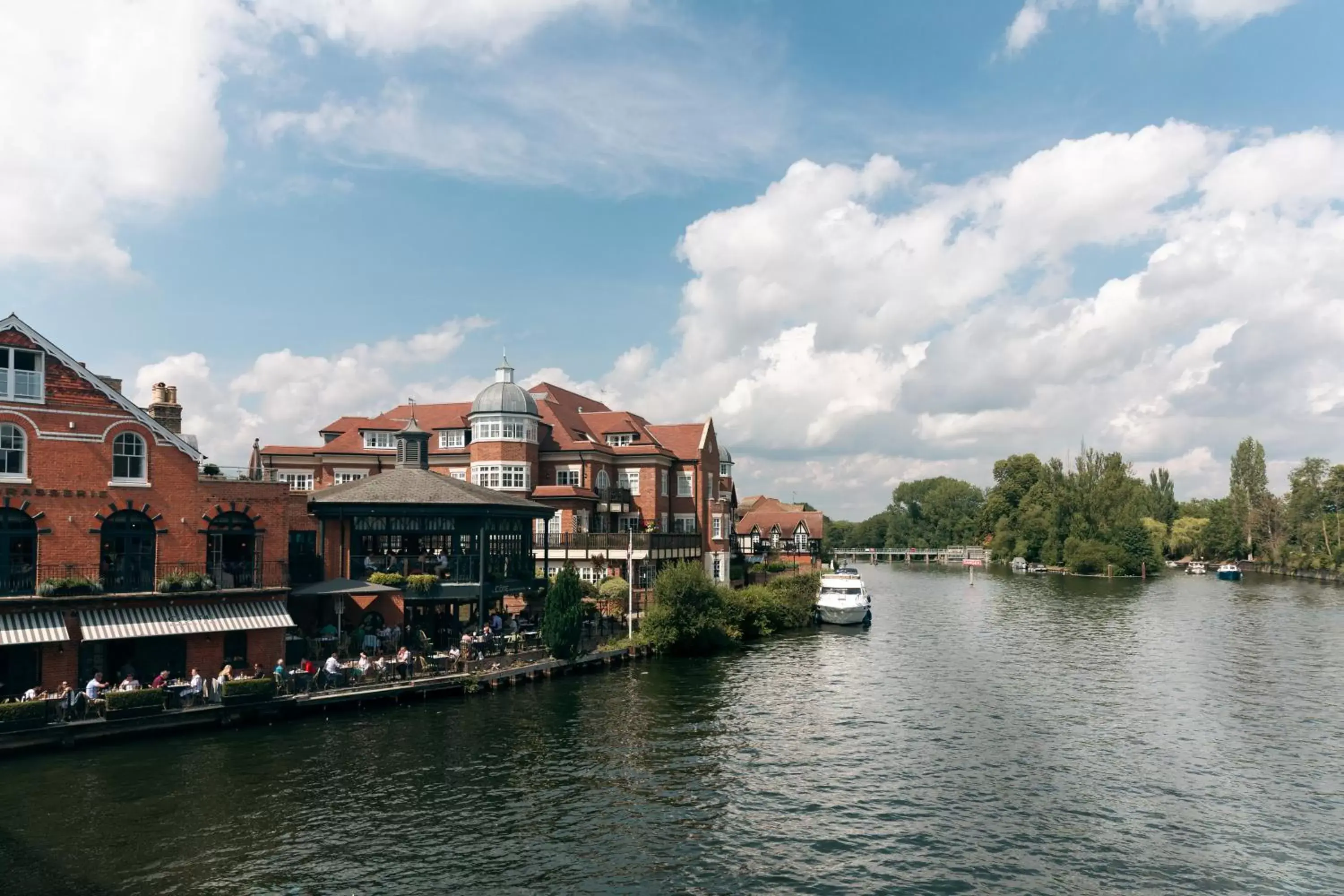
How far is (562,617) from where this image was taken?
1649 inches

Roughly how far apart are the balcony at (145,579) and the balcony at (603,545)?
21.2 meters

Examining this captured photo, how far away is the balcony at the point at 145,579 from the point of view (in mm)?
30328

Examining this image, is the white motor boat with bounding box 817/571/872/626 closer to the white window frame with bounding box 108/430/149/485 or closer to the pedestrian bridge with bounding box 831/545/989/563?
the white window frame with bounding box 108/430/149/485

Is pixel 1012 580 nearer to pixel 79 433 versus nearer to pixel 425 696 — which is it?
pixel 425 696

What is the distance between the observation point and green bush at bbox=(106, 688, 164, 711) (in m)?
28.6

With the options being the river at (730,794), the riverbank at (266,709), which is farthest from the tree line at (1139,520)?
the riverbank at (266,709)

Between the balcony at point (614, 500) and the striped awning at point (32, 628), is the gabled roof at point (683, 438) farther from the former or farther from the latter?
the striped awning at point (32, 628)

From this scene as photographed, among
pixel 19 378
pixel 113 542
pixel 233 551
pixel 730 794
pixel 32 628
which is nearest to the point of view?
pixel 730 794

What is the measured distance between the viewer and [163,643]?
3303cm

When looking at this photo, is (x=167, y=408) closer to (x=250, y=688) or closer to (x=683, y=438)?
(x=250, y=688)

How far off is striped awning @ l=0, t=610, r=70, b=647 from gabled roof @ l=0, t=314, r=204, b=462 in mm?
7344

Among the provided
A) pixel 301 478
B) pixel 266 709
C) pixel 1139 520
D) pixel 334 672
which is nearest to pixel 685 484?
pixel 301 478

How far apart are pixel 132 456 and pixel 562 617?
19.5 m

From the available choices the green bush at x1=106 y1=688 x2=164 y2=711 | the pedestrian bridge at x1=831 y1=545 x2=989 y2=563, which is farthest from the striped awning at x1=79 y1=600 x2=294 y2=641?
the pedestrian bridge at x1=831 y1=545 x2=989 y2=563
